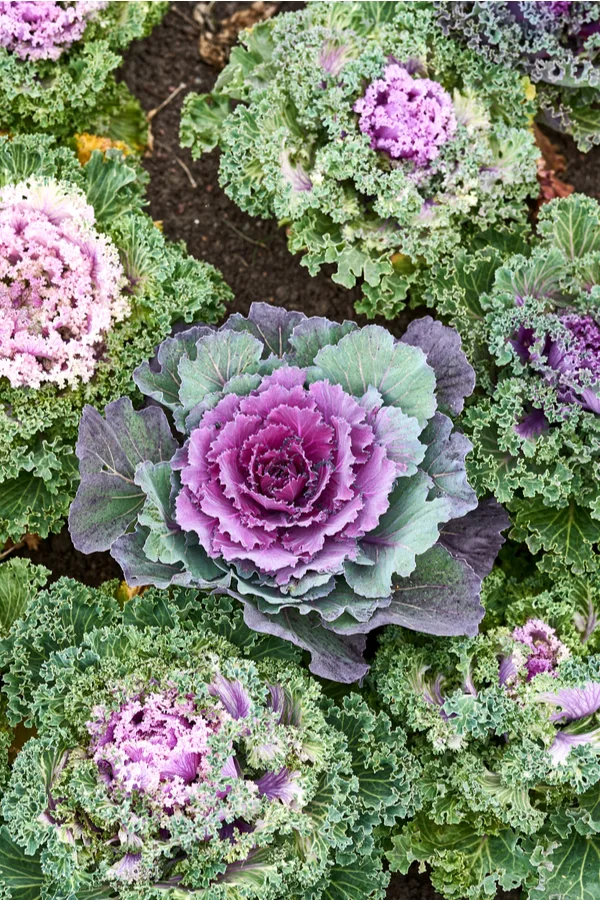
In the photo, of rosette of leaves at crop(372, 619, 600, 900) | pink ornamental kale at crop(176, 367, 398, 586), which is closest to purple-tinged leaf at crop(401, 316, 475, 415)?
pink ornamental kale at crop(176, 367, 398, 586)

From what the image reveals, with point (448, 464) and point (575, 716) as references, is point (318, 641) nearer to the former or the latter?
point (448, 464)

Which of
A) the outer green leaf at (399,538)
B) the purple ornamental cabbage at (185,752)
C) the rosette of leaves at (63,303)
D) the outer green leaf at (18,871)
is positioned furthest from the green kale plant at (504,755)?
the rosette of leaves at (63,303)

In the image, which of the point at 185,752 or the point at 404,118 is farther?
the point at 404,118

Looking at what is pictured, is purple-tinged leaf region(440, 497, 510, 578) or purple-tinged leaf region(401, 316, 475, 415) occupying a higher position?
purple-tinged leaf region(401, 316, 475, 415)

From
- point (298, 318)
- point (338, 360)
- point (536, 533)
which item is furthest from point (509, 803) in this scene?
point (298, 318)

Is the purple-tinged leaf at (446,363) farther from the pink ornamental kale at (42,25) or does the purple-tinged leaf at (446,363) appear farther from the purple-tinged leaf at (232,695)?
the pink ornamental kale at (42,25)

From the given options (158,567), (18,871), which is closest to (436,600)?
(158,567)

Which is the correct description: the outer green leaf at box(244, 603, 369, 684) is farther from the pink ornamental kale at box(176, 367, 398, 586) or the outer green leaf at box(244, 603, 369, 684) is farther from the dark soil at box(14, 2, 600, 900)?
the dark soil at box(14, 2, 600, 900)
